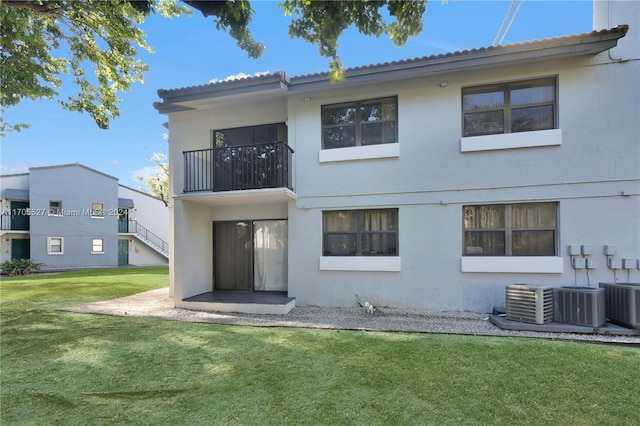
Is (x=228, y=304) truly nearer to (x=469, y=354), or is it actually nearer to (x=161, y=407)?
(x=161, y=407)

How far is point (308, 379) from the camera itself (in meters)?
4.01

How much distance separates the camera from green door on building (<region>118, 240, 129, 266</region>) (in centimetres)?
3011

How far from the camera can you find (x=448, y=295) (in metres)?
7.64

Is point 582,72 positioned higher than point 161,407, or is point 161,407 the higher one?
point 582,72

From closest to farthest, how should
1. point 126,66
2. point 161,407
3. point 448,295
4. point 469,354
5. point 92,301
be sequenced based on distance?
point 161,407 → point 469,354 → point 448,295 → point 126,66 → point 92,301

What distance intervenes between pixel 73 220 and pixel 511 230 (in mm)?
31730

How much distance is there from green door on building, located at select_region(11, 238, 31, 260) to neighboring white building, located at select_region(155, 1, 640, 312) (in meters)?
24.5

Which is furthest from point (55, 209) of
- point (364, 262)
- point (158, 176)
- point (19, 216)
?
point (364, 262)

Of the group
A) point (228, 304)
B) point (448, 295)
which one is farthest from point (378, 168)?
point (228, 304)

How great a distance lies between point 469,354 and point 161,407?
4189 millimetres

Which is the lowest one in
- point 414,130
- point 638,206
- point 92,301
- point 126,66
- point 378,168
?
point 92,301

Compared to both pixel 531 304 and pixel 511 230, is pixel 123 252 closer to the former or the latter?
pixel 511 230

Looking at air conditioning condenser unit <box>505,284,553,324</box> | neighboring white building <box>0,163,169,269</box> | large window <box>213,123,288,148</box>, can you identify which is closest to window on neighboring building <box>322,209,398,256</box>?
air conditioning condenser unit <box>505,284,553,324</box>

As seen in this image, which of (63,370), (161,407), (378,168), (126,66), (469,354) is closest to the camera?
(161,407)
